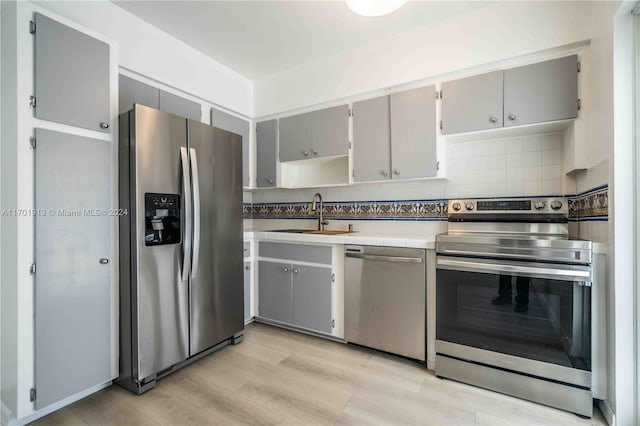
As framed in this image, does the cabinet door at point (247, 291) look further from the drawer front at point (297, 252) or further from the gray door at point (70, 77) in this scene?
the gray door at point (70, 77)

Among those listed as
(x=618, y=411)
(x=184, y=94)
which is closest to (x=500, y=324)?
(x=618, y=411)

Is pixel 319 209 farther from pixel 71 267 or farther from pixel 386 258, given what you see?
pixel 71 267

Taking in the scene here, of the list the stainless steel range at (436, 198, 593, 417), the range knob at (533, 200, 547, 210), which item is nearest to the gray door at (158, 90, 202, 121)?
the stainless steel range at (436, 198, 593, 417)

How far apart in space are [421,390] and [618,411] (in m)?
0.98

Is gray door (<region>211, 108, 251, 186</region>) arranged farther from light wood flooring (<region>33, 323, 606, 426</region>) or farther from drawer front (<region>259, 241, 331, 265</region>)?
light wood flooring (<region>33, 323, 606, 426</region>)

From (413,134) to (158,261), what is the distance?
213 cm

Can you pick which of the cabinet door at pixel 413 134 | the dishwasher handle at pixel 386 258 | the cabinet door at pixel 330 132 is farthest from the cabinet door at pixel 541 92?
the cabinet door at pixel 330 132

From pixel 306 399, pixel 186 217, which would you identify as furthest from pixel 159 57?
pixel 306 399

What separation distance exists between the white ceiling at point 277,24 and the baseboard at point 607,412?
2632 mm

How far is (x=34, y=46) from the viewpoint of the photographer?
5.33 ft

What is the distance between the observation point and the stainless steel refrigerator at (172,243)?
1.89 metres

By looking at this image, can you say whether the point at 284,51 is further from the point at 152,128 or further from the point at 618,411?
the point at 618,411

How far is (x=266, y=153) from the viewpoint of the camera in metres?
3.32

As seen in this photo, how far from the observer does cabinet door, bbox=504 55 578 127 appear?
77.4 inches
